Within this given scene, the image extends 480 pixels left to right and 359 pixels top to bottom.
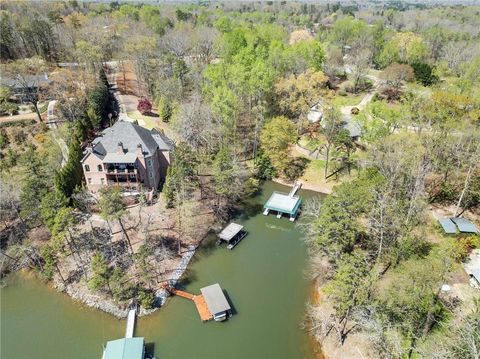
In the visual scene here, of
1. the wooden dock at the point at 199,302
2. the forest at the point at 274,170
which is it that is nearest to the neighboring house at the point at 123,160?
the forest at the point at 274,170

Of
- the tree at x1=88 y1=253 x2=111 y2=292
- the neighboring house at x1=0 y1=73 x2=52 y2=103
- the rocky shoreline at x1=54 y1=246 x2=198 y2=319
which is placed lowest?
the rocky shoreline at x1=54 y1=246 x2=198 y2=319

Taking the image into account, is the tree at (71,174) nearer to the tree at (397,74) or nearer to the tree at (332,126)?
the tree at (332,126)

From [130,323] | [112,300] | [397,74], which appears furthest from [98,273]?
[397,74]

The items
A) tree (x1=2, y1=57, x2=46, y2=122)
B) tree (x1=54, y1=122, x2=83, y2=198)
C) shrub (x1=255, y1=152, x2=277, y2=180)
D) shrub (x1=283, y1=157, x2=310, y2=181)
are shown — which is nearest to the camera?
tree (x1=54, y1=122, x2=83, y2=198)

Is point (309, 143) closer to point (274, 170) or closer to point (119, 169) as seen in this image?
point (274, 170)

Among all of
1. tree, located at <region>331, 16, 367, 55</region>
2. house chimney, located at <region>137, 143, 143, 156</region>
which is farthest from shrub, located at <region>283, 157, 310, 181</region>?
tree, located at <region>331, 16, 367, 55</region>

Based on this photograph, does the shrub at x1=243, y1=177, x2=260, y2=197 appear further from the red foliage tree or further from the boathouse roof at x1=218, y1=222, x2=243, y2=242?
the red foliage tree

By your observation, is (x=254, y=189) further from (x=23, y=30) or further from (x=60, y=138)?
(x=23, y=30)
